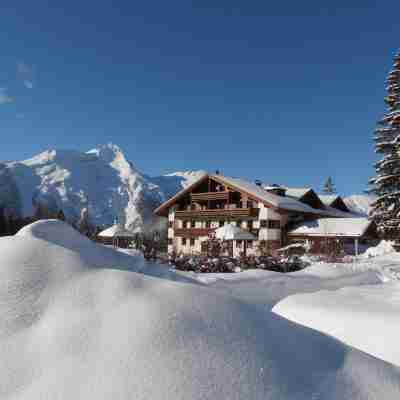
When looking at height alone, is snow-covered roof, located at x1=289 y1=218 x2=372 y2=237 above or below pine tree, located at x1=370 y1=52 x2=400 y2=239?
below

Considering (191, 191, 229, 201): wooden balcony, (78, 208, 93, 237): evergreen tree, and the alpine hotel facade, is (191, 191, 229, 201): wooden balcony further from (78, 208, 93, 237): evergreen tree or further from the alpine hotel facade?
(78, 208, 93, 237): evergreen tree

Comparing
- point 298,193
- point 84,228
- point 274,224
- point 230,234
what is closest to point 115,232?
point 230,234

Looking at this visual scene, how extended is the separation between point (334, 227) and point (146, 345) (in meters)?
23.6

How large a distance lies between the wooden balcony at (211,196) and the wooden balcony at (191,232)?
8.03 feet

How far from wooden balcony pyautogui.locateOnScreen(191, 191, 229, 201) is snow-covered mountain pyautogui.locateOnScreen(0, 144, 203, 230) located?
53.3 metres

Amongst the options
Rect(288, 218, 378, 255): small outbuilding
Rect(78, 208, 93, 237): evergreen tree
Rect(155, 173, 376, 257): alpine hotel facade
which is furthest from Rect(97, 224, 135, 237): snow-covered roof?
Rect(288, 218, 378, 255): small outbuilding

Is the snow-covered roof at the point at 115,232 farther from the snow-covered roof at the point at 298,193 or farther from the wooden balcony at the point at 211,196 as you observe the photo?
the snow-covered roof at the point at 298,193

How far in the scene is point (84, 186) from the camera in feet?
346

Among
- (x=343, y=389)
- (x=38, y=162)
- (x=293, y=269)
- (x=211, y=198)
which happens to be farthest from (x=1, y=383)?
(x=38, y=162)

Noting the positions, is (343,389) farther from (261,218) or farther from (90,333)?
(261,218)

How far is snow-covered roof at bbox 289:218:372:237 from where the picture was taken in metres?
22.3

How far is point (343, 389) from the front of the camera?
1692 millimetres

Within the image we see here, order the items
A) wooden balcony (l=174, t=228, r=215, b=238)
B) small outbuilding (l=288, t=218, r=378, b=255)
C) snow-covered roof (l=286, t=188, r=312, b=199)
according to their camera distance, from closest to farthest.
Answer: small outbuilding (l=288, t=218, r=378, b=255), wooden balcony (l=174, t=228, r=215, b=238), snow-covered roof (l=286, t=188, r=312, b=199)

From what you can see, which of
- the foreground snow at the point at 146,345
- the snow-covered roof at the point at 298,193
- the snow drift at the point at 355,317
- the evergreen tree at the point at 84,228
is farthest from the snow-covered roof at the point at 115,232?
the snow-covered roof at the point at 298,193
